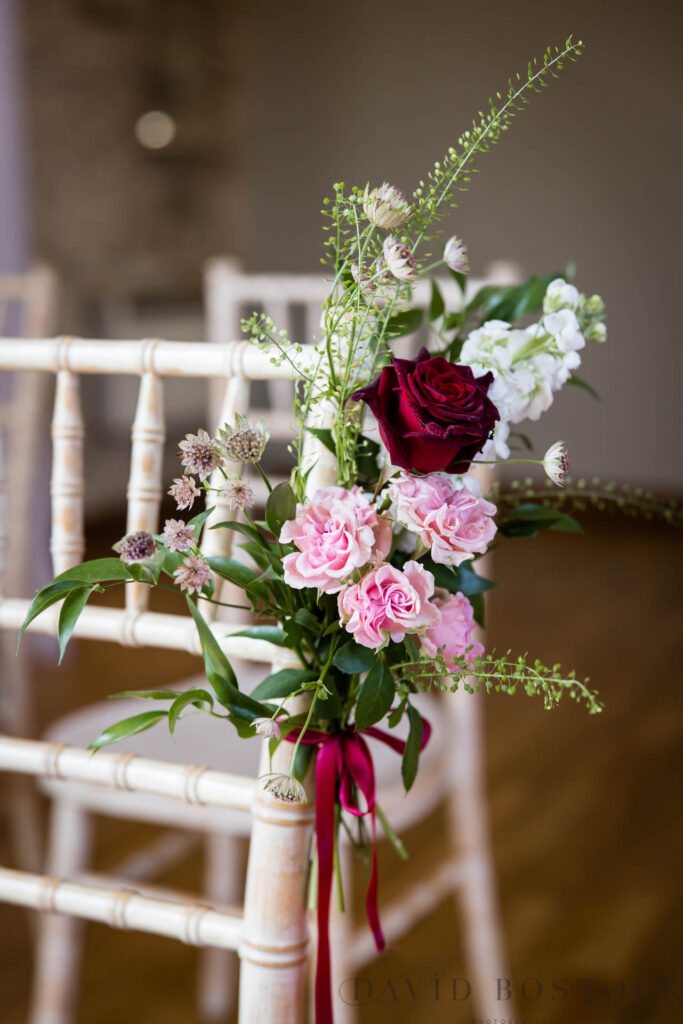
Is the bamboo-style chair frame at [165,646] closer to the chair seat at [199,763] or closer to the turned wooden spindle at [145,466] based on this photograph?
the turned wooden spindle at [145,466]

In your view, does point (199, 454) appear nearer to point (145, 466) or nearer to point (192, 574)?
point (192, 574)

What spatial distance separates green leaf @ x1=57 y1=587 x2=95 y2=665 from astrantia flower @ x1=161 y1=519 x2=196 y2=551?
71 millimetres

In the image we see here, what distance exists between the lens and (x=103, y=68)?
379 cm

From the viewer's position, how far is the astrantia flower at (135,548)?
596 mm

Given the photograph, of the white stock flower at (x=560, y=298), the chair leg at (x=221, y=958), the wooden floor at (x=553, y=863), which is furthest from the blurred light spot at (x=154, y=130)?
the white stock flower at (x=560, y=298)

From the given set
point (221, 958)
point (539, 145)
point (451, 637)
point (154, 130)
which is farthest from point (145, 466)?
point (539, 145)

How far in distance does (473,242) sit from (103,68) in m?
1.92

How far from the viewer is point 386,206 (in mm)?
575

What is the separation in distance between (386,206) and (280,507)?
0.18 m

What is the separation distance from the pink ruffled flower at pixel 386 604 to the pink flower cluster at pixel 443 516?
0.06 ft

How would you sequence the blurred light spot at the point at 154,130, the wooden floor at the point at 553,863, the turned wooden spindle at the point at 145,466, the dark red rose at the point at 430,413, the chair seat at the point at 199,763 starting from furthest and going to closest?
the blurred light spot at the point at 154,130, the wooden floor at the point at 553,863, the chair seat at the point at 199,763, the turned wooden spindle at the point at 145,466, the dark red rose at the point at 430,413

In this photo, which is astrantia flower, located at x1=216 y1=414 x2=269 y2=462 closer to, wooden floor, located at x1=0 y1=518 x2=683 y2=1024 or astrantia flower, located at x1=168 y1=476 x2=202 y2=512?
astrantia flower, located at x1=168 y1=476 x2=202 y2=512

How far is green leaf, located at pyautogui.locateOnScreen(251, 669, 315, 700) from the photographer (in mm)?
639

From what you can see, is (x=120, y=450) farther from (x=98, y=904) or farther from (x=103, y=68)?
(x=98, y=904)
